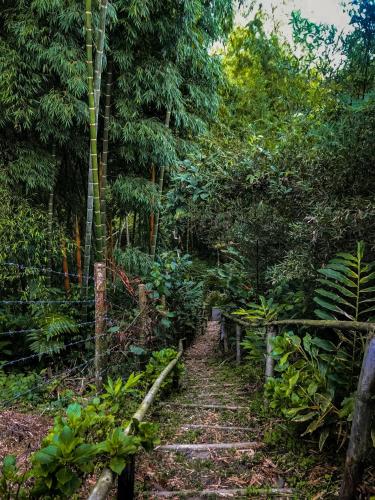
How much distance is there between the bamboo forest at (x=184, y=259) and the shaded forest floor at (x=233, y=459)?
0.01 meters

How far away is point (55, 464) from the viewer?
38.5 inches

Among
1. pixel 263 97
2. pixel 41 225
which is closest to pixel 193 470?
pixel 41 225

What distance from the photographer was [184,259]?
5.36 metres

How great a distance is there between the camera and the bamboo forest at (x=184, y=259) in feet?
5.26

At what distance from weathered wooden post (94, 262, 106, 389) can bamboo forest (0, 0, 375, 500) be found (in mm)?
11

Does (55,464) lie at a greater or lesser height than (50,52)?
lesser

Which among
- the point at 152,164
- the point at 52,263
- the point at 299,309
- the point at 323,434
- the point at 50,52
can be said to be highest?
the point at 50,52

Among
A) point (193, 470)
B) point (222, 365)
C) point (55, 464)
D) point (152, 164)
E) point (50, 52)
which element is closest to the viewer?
point (55, 464)

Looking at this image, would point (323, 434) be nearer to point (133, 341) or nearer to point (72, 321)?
point (133, 341)

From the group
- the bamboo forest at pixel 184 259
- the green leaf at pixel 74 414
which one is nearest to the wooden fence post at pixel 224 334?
the bamboo forest at pixel 184 259

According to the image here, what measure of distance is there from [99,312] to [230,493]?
57.2 inches

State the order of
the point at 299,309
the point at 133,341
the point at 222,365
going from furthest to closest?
the point at 222,365, the point at 133,341, the point at 299,309

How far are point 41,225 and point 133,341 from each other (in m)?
1.97

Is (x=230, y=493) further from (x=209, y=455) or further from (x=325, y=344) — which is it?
(x=325, y=344)
